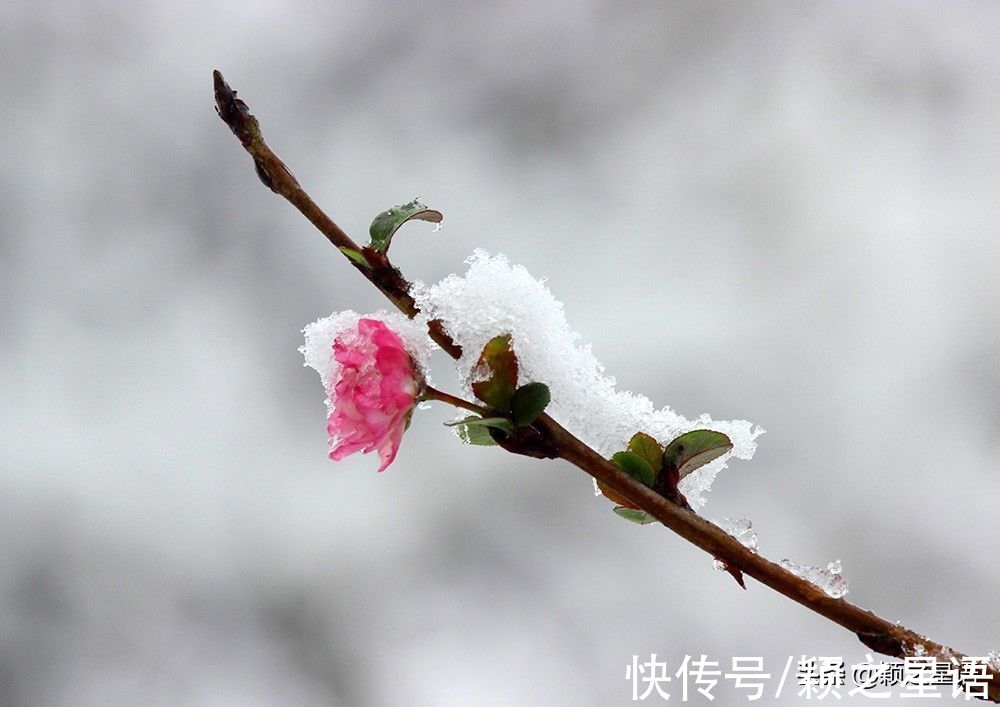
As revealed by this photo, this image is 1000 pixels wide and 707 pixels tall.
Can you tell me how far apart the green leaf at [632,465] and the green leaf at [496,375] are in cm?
→ 7

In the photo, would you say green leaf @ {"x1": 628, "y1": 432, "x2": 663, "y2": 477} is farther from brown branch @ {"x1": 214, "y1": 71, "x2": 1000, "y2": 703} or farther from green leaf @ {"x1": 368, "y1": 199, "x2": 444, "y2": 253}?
green leaf @ {"x1": 368, "y1": 199, "x2": 444, "y2": 253}

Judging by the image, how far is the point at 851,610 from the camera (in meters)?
0.38

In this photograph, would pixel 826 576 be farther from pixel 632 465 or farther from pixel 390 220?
pixel 390 220

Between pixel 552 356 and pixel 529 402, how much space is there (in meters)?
0.06

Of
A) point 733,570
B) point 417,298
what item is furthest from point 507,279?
point 733,570

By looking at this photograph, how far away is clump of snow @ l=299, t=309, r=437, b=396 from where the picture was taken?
1.47 feet

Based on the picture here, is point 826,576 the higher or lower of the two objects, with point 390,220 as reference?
lower

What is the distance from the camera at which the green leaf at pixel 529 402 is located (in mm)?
417

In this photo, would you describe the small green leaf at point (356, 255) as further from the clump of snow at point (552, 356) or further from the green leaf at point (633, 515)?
the green leaf at point (633, 515)

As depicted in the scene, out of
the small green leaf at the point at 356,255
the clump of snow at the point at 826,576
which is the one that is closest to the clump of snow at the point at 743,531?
the clump of snow at the point at 826,576

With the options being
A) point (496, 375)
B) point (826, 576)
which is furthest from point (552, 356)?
point (826, 576)

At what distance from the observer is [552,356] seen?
478 mm

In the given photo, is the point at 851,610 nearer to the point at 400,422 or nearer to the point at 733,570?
the point at 733,570

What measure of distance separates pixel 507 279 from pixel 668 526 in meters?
0.17
